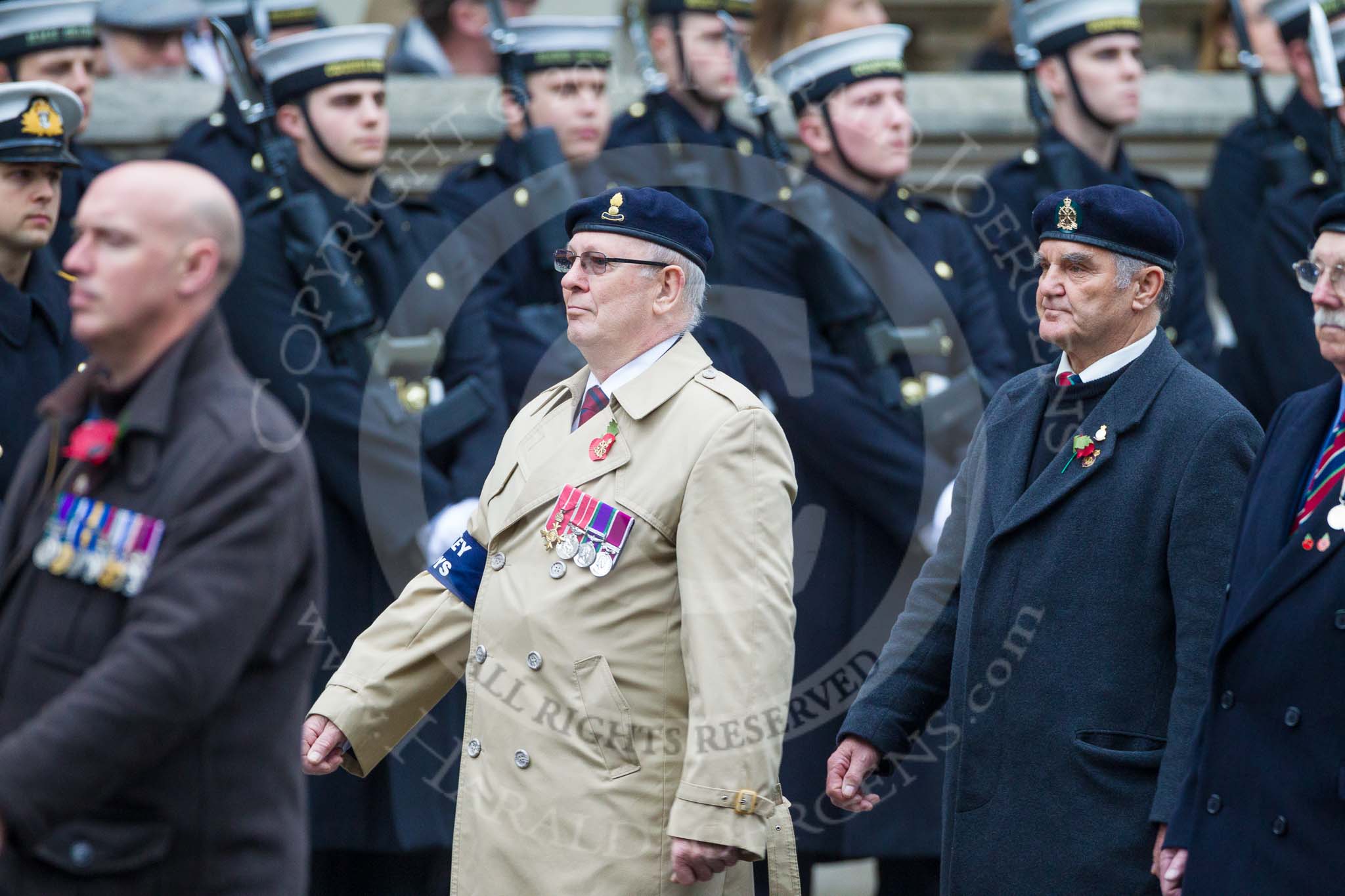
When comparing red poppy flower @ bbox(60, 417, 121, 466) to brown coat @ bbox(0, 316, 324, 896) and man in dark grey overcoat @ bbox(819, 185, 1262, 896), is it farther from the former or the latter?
man in dark grey overcoat @ bbox(819, 185, 1262, 896)

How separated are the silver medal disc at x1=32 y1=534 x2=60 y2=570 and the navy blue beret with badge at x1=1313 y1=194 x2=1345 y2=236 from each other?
209cm

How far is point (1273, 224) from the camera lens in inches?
268

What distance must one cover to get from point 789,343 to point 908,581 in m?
0.75

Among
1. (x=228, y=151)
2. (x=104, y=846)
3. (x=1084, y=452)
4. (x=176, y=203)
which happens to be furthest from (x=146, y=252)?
(x=228, y=151)

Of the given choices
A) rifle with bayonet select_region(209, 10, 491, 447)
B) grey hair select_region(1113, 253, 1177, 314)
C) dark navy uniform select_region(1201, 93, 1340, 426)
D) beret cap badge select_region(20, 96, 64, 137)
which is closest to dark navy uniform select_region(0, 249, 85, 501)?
beret cap badge select_region(20, 96, 64, 137)

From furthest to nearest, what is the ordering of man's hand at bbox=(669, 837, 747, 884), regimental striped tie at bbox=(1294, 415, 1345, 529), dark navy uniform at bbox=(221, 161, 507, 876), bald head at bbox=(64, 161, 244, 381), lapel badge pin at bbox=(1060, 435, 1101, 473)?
dark navy uniform at bbox=(221, 161, 507, 876)
lapel badge pin at bbox=(1060, 435, 1101, 473)
man's hand at bbox=(669, 837, 747, 884)
regimental striped tie at bbox=(1294, 415, 1345, 529)
bald head at bbox=(64, 161, 244, 381)

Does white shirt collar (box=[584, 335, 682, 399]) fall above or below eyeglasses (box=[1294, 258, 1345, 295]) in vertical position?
below

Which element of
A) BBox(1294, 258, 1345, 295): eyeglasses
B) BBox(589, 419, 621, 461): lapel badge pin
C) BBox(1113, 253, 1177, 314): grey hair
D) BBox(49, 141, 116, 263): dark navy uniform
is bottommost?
BBox(589, 419, 621, 461): lapel badge pin

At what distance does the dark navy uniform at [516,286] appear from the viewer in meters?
6.04

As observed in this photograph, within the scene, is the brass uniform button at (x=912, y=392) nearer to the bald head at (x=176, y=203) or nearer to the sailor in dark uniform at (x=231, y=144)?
the sailor in dark uniform at (x=231, y=144)

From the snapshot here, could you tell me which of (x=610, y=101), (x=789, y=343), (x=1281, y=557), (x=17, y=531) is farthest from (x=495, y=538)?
(x=610, y=101)

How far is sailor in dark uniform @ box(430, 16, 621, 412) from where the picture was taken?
6074 millimetres

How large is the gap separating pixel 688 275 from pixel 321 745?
1122 millimetres

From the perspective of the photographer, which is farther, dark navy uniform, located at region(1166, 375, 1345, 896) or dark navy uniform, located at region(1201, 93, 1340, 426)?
dark navy uniform, located at region(1201, 93, 1340, 426)
